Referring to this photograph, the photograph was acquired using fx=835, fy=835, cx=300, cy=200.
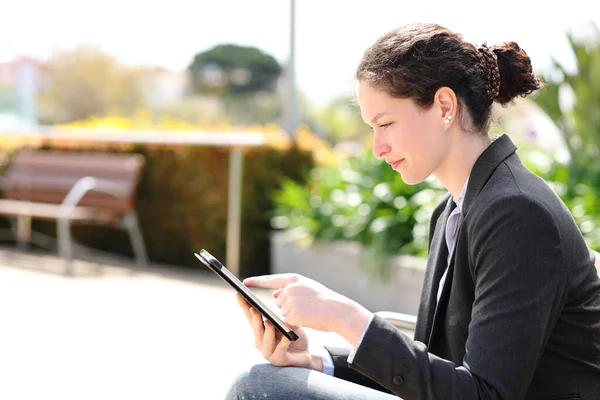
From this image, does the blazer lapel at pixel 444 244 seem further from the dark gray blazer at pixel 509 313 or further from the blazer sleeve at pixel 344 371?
the blazer sleeve at pixel 344 371

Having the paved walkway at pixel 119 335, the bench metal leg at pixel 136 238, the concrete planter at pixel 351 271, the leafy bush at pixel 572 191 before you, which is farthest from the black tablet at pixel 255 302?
the bench metal leg at pixel 136 238

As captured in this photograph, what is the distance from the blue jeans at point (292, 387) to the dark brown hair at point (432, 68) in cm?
60

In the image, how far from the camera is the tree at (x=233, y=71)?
9.38m

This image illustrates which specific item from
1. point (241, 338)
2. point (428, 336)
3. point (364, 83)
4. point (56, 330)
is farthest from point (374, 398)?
point (56, 330)

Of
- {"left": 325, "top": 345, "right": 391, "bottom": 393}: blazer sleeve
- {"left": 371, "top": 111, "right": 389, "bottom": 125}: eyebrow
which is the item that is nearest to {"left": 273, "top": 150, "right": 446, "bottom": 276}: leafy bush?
{"left": 325, "top": 345, "right": 391, "bottom": 393}: blazer sleeve

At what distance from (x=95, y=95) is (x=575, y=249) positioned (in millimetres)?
18680

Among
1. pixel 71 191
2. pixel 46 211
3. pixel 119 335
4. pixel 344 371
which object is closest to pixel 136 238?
pixel 71 191

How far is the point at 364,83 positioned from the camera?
1.80m

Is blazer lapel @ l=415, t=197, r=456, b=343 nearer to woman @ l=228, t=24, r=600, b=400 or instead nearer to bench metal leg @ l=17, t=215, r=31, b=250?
woman @ l=228, t=24, r=600, b=400

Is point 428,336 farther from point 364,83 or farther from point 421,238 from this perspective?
point 421,238

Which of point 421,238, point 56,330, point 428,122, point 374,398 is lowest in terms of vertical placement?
point 56,330

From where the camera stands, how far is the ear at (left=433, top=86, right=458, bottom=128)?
5.65ft

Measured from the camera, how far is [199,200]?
7141mm

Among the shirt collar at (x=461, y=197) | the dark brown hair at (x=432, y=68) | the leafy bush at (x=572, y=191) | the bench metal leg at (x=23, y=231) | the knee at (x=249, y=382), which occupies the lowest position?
the bench metal leg at (x=23, y=231)
